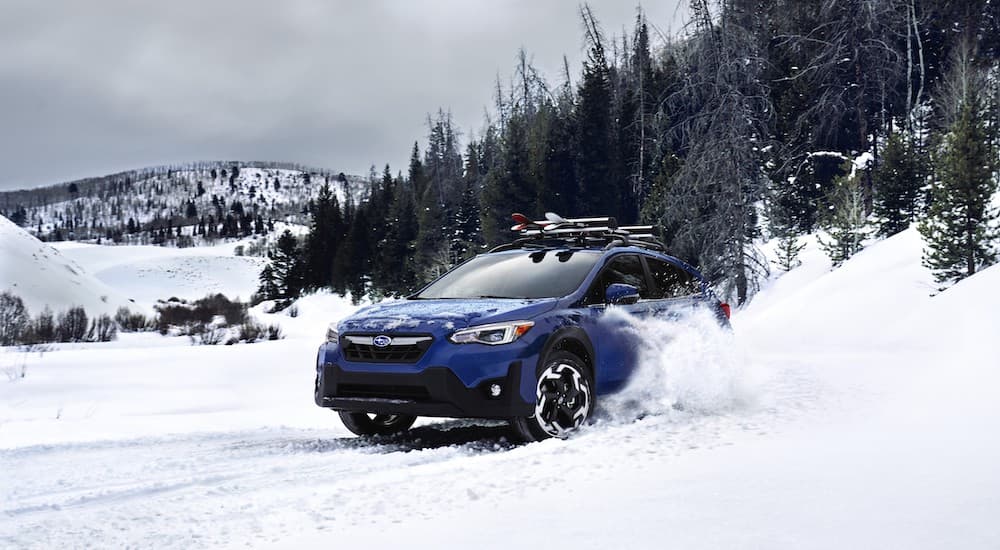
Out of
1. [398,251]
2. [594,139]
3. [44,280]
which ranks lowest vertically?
[44,280]

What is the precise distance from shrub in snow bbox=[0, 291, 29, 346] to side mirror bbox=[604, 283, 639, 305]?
24747mm

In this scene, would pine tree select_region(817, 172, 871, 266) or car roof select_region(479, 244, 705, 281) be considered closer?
car roof select_region(479, 244, 705, 281)

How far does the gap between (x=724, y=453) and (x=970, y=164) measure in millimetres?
19200

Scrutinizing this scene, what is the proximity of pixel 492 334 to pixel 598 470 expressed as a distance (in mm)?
1393

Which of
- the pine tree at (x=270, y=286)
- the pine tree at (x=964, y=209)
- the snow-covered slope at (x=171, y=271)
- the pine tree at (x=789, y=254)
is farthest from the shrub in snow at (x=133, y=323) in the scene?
the snow-covered slope at (x=171, y=271)

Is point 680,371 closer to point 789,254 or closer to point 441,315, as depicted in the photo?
point 441,315

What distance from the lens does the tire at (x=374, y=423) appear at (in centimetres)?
704

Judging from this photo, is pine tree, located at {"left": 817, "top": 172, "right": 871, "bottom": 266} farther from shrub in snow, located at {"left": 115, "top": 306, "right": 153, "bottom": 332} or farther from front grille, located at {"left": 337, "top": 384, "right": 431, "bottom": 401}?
shrub in snow, located at {"left": 115, "top": 306, "right": 153, "bottom": 332}

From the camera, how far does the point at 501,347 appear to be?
19.0ft

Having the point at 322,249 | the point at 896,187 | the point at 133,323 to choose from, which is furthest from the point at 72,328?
the point at 322,249

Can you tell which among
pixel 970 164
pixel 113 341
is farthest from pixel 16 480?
pixel 113 341

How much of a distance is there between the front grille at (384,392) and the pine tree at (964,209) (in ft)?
60.9

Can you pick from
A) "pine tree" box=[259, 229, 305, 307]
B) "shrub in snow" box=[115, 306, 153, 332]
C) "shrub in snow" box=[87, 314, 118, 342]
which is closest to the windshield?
"shrub in snow" box=[87, 314, 118, 342]

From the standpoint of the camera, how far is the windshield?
6.79 meters
